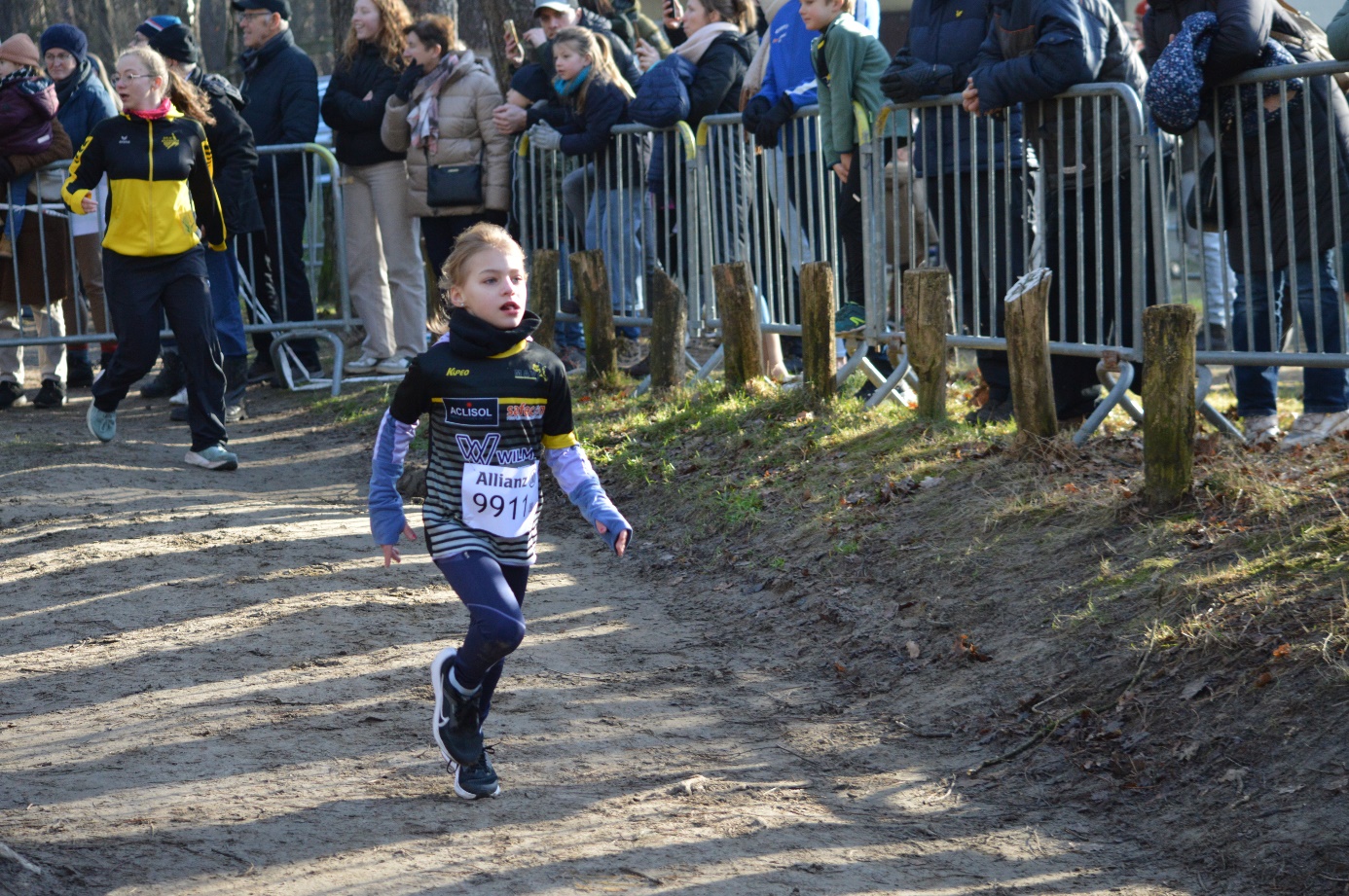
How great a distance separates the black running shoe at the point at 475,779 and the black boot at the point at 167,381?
8.19 m

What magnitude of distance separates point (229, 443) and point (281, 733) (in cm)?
563

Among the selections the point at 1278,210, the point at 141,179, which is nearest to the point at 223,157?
the point at 141,179

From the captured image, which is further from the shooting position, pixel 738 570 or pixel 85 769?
pixel 738 570

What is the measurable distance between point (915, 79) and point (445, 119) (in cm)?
422

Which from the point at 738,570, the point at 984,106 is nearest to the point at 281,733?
the point at 738,570

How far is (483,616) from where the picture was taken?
14.1ft

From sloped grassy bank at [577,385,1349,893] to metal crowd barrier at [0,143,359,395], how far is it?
4834mm

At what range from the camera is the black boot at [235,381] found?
10.4m

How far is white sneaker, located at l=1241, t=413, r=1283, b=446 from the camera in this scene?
700 cm

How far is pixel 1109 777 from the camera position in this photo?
14.6 ft

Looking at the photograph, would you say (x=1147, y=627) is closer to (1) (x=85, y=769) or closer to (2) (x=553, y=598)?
(2) (x=553, y=598)

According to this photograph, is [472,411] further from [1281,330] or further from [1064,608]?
[1281,330]

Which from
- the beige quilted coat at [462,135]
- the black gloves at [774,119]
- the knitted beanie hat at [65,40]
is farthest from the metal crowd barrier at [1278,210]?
the knitted beanie hat at [65,40]

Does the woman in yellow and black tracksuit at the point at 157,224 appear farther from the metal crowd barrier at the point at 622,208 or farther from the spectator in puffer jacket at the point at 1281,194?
the spectator in puffer jacket at the point at 1281,194
